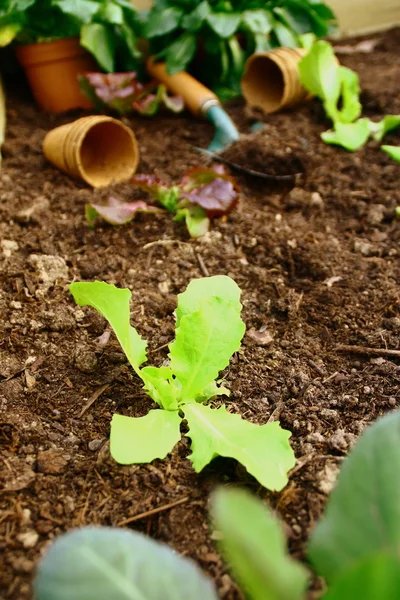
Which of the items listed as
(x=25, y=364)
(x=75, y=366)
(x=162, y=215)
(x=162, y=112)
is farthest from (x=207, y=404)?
(x=162, y=112)

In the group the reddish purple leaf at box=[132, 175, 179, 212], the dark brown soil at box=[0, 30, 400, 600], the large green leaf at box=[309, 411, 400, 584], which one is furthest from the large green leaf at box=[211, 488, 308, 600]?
the reddish purple leaf at box=[132, 175, 179, 212]

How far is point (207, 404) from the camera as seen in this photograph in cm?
118

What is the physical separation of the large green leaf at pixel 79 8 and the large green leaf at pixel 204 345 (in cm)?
165

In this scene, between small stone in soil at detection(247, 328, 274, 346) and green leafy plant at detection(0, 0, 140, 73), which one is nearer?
small stone in soil at detection(247, 328, 274, 346)

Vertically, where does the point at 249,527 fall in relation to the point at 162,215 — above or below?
above

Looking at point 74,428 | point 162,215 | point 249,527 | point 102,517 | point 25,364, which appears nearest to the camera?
point 249,527

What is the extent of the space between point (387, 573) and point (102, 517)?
21.0 inches

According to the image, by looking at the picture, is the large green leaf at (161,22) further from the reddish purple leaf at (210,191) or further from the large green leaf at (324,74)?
the reddish purple leaf at (210,191)

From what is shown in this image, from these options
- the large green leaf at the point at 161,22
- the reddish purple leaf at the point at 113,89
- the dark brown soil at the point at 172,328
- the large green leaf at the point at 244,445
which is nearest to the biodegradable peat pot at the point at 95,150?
the dark brown soil at the point at 172,328

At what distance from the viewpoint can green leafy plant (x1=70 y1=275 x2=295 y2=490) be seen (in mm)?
960

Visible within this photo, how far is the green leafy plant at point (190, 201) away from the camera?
1686 millimetres

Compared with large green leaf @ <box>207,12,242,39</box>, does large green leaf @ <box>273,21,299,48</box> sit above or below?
below

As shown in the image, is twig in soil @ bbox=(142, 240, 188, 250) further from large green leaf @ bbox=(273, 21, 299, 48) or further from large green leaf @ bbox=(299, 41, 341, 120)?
large green leaf @ bbox=(273, 21, 299, 48)

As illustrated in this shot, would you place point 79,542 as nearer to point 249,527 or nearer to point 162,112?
point 249,527
